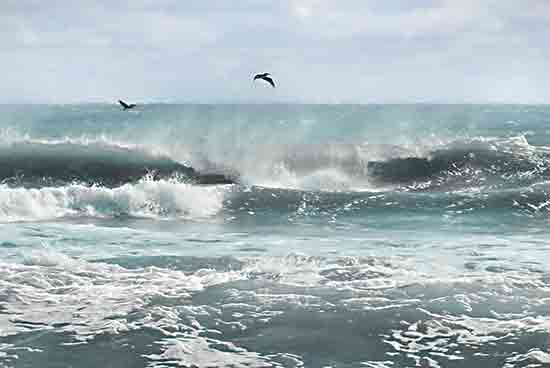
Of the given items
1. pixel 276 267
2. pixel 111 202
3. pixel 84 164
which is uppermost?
pixel 84 164

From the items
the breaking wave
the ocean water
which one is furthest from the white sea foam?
the breaking wave

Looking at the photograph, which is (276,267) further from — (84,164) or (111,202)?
(84,164)

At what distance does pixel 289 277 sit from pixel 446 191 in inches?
841

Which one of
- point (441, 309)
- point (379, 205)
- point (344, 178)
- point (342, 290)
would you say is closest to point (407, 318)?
point (441, 309)

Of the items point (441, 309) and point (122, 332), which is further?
point (441, 309)

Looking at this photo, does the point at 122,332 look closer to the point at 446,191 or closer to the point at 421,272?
the point at 421,272

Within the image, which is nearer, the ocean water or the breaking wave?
the ocean water

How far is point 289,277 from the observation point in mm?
17516

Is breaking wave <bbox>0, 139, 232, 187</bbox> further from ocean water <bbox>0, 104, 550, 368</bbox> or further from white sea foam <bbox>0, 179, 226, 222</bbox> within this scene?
white sea foam <bbox>0, 179, 226, 222</bbox>

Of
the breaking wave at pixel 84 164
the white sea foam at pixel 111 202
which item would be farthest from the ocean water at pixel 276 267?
the breaking wave at pixel 84 164

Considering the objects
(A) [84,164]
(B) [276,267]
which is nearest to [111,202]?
(A) [84,164]

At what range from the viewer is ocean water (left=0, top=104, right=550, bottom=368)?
503 inches

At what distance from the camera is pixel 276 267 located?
1858 cm

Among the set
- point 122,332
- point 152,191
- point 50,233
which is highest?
point 152,191
